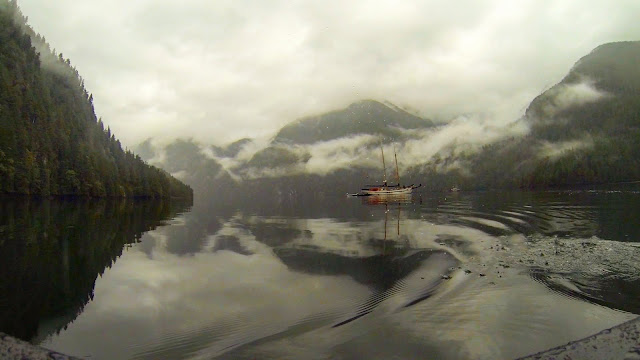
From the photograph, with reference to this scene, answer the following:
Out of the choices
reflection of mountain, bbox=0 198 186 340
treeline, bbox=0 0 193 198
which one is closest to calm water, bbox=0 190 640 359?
reflection of mountain, bbox=0 198 186 340

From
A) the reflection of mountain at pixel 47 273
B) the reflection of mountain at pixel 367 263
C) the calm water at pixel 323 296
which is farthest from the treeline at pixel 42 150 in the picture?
the reflection of mountain at pixel 367 263

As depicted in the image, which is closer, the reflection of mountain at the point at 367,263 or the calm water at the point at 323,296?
the calm water at the point at 323,296

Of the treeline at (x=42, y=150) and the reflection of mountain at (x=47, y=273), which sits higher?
the treeline at (x=42, y=150)

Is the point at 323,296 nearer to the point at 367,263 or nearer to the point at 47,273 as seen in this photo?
the point at 367,263

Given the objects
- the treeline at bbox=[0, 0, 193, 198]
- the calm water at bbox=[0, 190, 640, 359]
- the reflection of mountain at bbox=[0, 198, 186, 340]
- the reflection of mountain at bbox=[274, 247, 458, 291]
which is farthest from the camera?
the treeline at bbox=[0, 0, 193, 198]

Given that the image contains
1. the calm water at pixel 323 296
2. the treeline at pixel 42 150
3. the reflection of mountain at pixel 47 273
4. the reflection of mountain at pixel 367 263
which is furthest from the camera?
the treeline at pixel 42 150

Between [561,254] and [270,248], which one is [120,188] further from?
[561,254]

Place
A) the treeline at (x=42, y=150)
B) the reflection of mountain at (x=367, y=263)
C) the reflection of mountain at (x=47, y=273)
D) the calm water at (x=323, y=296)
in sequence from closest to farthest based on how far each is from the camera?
the calm water at (x=323, y=296) < the reflection of mountain at (x=47, y=273) < the reflection of mountain at (x=367, y=263) < the treeline at (x=42, y=150)

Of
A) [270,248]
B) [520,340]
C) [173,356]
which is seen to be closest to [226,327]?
[173,356]

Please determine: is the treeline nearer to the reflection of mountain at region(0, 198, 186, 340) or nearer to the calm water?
the reflection of mountain at region(0, 198, 186, 340)

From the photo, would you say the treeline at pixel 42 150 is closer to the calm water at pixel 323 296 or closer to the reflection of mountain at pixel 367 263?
the calm water at pixel 323 296

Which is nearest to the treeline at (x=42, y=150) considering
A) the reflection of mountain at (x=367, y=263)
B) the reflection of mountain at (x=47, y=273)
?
the reflection of mountain at (x=47, y=273)
